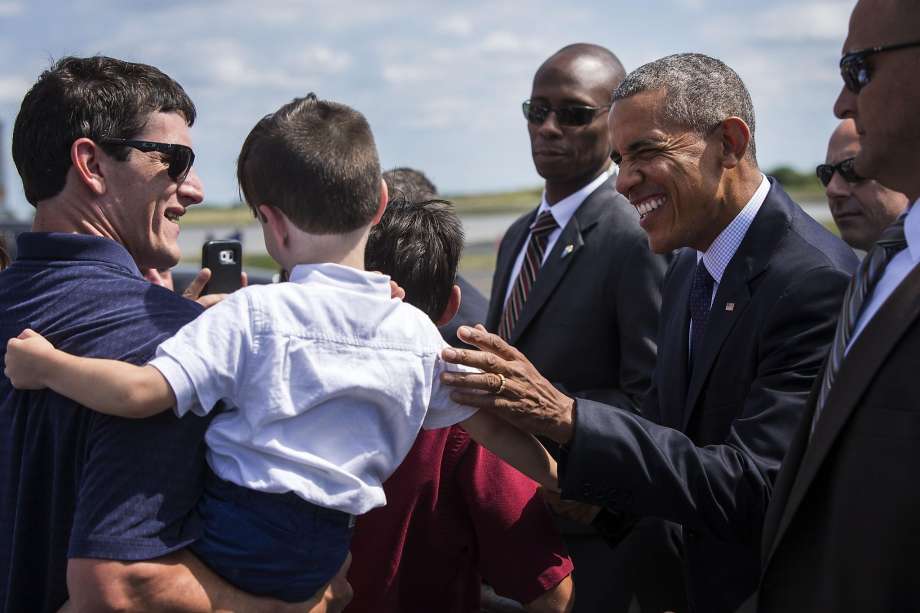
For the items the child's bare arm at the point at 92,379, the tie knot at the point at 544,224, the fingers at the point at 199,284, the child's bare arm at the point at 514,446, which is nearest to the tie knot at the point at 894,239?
the child's bare arm at the point at 514,446

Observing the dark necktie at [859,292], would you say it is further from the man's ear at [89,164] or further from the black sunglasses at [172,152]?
the man's ear at [89,164]

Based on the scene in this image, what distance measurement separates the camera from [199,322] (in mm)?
2047

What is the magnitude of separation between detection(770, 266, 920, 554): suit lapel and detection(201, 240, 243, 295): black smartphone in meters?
2.24

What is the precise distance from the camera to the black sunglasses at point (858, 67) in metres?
2.24

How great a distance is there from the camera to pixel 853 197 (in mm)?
4953

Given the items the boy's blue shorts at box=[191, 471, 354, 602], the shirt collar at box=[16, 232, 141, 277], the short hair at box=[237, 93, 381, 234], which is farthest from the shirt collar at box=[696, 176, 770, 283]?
the shirt collar at box=[16, 232, 141, 277]

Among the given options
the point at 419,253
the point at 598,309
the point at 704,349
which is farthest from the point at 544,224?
the point at 419,253

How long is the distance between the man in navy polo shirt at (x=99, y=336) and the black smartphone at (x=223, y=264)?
2.94 feet

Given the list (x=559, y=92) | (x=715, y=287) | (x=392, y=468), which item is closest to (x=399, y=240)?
(x=392, y=468)

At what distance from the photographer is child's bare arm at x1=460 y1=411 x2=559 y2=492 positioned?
2578 millimetres

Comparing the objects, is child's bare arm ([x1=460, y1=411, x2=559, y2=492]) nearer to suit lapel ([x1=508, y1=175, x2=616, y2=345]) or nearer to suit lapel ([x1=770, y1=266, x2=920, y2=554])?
suit lapel ([x1=770, y1=266, x2=920, y2=554])

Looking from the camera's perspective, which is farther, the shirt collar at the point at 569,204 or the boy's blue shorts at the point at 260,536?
the shirt collar at the point at 569,204

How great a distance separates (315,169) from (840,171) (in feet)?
12.0

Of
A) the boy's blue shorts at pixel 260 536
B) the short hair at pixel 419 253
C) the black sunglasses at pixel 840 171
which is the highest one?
the black sunglasses at pixel 840 171
